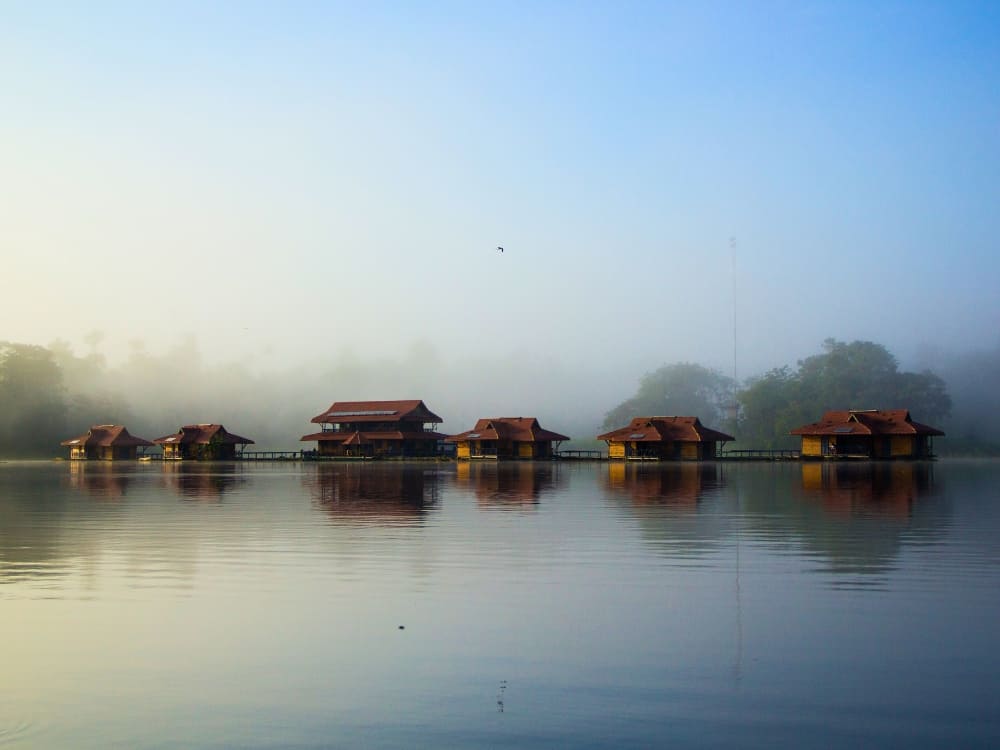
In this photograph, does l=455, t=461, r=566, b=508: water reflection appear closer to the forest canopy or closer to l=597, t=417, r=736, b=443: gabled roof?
l=597, t=417, r=736, b=443: gabled roof

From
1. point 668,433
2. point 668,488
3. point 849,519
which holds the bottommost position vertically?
point 668,488

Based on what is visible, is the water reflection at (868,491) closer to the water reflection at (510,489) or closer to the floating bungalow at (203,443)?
the water reflection at (510,489)

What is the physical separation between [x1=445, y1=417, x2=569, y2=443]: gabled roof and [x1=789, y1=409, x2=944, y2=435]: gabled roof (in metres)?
20.2

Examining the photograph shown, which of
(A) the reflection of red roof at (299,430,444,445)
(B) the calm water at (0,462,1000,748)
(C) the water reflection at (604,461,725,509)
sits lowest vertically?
(C) the water reflection at (604,461,725,509)

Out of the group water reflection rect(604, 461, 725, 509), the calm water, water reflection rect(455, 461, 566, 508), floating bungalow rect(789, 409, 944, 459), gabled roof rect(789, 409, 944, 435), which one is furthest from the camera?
floating bungalow rect(789, 409, 944, 459)

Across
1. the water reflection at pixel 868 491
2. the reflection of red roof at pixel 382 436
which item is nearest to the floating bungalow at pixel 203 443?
the reflection of red roof at pixel 382 436

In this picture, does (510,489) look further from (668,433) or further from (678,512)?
(668,433)

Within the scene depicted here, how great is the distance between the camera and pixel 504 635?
10430 mm

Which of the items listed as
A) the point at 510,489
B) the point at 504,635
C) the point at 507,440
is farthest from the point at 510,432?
the point at 504,635

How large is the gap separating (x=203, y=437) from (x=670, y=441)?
4575 cm

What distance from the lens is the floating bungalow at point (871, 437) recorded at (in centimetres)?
6762

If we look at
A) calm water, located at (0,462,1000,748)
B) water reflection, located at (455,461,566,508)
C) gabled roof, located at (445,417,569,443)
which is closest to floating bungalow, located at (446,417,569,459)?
gabled roof, located at (445,417,569,443)

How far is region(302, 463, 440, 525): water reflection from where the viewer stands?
Result: 80.8 ft

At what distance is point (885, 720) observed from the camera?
738 cm
